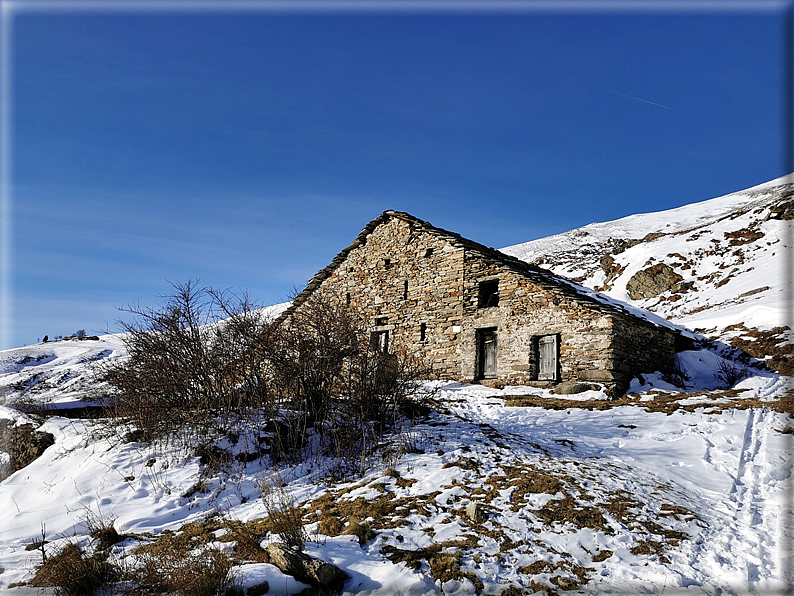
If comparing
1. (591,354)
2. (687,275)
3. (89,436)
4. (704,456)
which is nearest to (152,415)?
(89,436)

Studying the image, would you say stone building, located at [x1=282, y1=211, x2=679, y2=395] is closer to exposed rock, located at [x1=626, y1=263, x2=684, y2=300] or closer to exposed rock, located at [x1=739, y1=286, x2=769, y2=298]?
exposed rock, located at [x1=739, y1=286, x2=769, y2=298]

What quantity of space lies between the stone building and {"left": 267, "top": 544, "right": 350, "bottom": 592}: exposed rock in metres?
8.59

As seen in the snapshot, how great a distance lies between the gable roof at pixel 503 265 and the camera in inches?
599

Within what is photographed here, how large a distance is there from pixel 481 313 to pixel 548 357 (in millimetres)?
2456

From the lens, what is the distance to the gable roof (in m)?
15.2

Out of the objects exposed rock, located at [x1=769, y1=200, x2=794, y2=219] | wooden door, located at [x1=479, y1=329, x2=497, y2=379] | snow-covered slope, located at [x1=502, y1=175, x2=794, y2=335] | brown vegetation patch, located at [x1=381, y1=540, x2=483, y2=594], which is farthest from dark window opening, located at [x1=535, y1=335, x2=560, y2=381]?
exposed rock, located at [x1=769, y1=200, x2=794, y2=219]

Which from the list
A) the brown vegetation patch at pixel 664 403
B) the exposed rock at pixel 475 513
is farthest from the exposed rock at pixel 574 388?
the exposed rock at pixel 475 513

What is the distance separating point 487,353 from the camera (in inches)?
631

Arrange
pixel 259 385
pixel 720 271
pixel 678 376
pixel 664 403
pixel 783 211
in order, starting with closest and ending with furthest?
pixel 259 385 → pixel 664 403 → pixel 678 376 → pixel 720 271 → pixel 783 211

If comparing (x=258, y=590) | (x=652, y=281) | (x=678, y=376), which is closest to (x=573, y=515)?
(x=258, y=590)

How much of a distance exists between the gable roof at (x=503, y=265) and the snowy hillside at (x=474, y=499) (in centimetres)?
331

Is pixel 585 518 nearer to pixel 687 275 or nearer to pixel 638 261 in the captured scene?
pixel 687 275

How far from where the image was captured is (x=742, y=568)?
466cm

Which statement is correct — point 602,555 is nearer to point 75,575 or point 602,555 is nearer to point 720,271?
point 75,575
